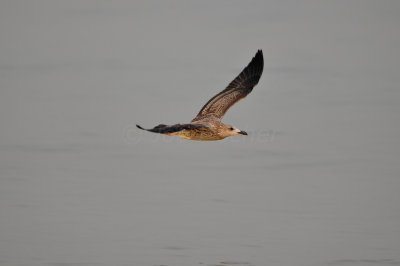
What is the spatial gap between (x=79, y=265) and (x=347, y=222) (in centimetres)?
416

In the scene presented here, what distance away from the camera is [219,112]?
14891 mm

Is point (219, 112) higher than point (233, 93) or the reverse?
the reverse

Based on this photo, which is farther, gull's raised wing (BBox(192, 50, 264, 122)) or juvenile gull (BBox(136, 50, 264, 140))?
gull's raised wing (BBox(192, 50, 264, 122))

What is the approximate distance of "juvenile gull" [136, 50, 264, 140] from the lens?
1337 cm

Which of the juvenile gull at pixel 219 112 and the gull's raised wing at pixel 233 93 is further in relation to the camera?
the gull's raised wing at pixel 233 93

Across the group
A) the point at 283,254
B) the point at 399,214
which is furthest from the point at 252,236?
the point at 399,214

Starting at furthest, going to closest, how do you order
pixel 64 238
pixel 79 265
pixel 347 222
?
pixel 347 222 < pixel 64 238 < pixel 79 265

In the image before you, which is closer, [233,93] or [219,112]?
[219,112]

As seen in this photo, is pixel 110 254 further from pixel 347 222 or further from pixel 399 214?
pixel 399 214

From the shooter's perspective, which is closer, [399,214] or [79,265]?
[79,265]

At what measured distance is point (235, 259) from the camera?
1170 centimetres

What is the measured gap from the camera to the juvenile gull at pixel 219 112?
13.4 metres

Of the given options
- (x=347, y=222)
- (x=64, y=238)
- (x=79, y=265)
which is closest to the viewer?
(x=79, y=265)

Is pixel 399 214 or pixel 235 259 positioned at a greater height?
pixel 399 214
